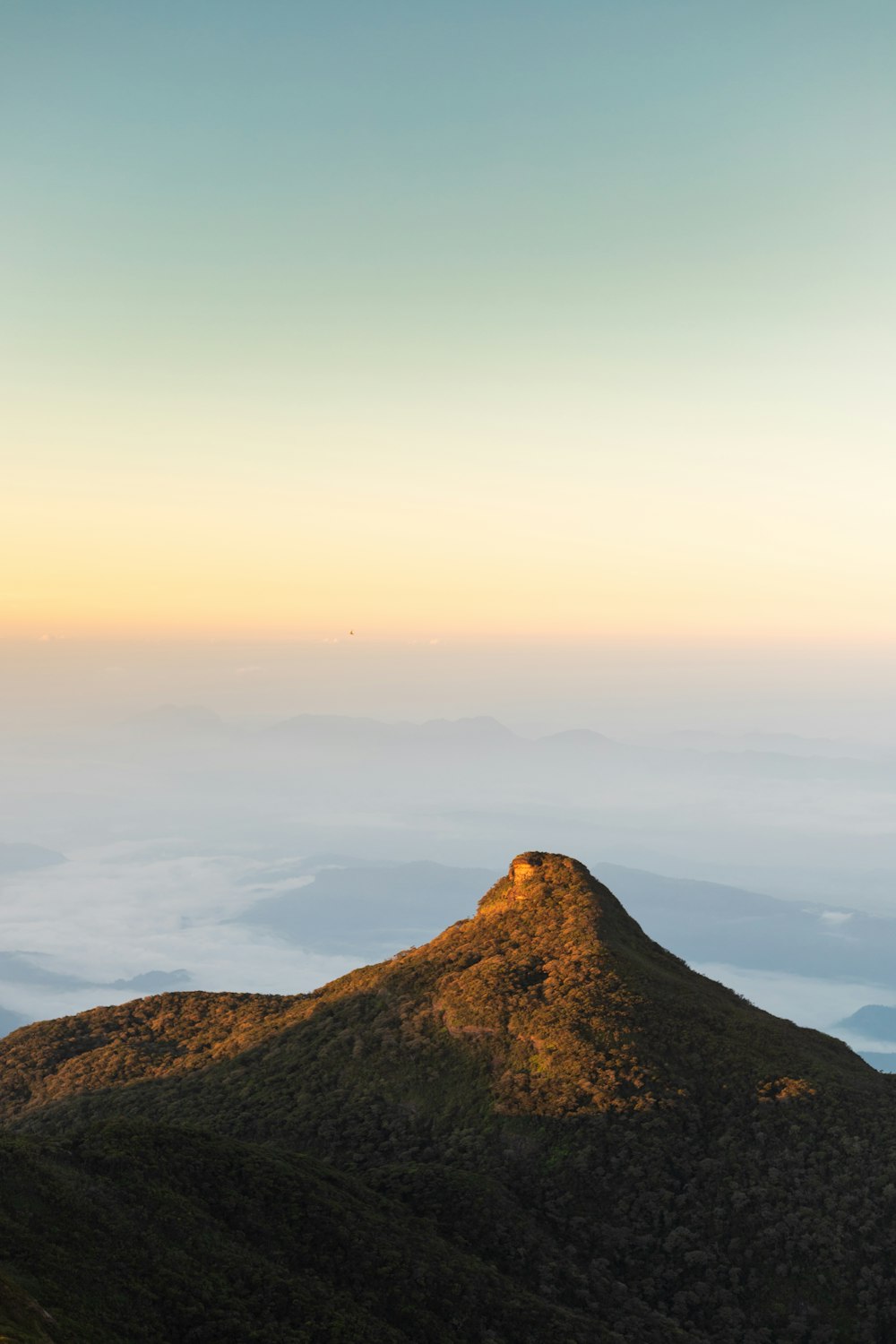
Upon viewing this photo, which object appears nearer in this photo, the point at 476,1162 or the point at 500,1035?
the point at 476,1162

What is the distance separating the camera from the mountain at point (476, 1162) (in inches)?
1670

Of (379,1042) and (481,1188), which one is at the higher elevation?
(379,1042)

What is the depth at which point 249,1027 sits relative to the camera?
8900 cm

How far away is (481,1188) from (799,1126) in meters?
21.5

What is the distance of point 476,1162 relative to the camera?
62.5 meters

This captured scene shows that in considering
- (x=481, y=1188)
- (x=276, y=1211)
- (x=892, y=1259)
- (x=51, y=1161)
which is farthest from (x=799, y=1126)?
(x=51, y=1161)

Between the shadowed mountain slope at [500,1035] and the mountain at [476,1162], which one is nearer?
the mountain at [476,1162]

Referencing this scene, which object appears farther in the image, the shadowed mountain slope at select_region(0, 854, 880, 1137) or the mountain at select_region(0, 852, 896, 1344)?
the shadowed mountain slope at select_region(0, 854, 880, 1137)

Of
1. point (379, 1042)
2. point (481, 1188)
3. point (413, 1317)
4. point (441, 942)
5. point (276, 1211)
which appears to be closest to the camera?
point (413, 1317)

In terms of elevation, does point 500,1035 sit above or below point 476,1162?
above

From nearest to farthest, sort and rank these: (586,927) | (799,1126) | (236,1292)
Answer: (236,1292)
(799,1126)
(586,927)

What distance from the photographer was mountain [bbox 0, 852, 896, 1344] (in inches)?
1670

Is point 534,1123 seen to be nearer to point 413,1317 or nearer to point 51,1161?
point 413,1317

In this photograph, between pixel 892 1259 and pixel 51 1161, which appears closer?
pixel 51 1161
